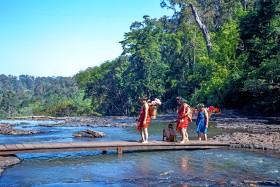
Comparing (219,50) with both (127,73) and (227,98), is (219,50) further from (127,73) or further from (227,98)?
(127,73)

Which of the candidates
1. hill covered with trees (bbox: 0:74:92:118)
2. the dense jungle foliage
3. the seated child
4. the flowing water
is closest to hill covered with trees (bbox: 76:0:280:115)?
the dense jungle foliage

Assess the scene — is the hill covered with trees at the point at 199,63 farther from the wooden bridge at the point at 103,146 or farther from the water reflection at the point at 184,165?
the water reflection at the point at 184,165

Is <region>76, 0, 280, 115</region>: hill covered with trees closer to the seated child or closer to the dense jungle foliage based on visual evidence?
the dense jungle foliage

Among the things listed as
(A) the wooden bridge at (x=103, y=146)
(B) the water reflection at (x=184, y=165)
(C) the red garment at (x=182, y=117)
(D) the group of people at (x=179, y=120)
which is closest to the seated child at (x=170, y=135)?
(D) the group of people at (x=179, y=120)

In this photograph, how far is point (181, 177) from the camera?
10.3 m

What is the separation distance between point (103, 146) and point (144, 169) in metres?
3.01

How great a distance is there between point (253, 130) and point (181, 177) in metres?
14.0

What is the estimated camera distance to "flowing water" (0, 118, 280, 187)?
32.3ft

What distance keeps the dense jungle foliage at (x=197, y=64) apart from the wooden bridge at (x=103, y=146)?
1404 centimetres

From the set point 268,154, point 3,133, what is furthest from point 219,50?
point 268,154

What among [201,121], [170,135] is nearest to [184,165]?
[170,135]

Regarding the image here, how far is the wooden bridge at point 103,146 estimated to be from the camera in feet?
42.8

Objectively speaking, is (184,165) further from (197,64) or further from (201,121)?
(197,64)

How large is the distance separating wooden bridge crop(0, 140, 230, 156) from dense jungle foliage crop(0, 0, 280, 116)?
46.0 feet
